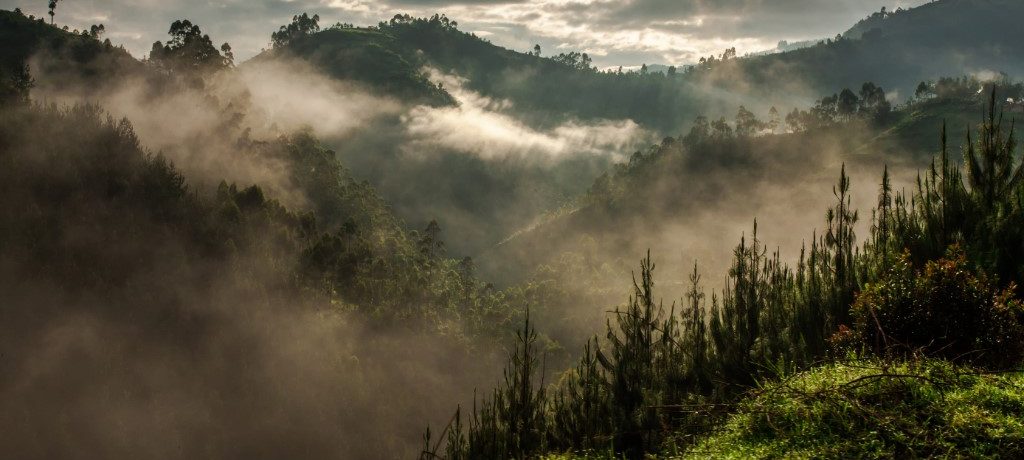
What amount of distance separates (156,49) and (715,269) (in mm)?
169837

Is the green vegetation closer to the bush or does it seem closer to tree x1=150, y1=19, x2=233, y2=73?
the bush

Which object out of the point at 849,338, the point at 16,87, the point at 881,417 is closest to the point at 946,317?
the point at 849,338

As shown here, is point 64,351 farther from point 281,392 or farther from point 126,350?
point 281,392

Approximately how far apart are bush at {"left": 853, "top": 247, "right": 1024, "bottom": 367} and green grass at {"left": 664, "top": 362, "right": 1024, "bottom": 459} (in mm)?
2466

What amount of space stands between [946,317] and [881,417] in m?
5.42

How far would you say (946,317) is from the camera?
12.0 metres

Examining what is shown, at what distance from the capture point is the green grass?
7.53 metres

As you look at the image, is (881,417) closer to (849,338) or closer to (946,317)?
(849,338)

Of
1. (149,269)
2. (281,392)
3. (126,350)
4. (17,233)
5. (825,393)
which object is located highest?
(825,393)

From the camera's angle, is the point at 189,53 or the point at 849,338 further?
the point at 189,53

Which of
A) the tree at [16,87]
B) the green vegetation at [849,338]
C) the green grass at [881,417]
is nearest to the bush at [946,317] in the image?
the green vegetation at [849,338]

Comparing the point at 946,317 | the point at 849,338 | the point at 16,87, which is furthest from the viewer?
the point at 16,87

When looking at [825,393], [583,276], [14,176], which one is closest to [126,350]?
[14,176]

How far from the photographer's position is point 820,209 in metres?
194
